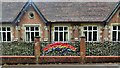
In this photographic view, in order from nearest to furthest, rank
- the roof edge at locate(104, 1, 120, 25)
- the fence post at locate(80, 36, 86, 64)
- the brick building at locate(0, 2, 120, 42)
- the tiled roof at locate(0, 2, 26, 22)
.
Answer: the fence post at locate(80, 36, 86, 64), the roof edge at locate(104, 1, 120, 25), the brick building at locate(0, 2, 120, 42), the tiled roof at locate(0, 2, 26, 22)

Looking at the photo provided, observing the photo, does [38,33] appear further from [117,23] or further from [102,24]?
[117,23]

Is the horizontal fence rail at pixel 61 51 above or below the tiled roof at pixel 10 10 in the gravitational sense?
below

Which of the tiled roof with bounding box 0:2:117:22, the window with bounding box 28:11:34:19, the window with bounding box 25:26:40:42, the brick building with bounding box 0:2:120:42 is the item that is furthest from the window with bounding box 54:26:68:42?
the window with bounding box 28:11:34:19

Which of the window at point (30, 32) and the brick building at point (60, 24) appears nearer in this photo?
the brick building at point (60, 24)

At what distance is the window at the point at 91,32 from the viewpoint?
24189mm

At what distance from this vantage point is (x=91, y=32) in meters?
24.3

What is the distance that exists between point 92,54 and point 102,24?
7.73m

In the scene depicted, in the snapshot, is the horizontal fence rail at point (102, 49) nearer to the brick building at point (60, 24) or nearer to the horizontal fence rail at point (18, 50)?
the horizontal fence rail at point (18, 50)

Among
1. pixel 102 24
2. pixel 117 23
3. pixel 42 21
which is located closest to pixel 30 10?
pixel 42 21

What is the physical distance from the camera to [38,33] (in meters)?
24.3

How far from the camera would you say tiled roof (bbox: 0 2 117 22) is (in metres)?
24.0

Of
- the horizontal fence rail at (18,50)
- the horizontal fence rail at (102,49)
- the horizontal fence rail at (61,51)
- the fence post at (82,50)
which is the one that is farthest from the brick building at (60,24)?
the fence post at (82,50)

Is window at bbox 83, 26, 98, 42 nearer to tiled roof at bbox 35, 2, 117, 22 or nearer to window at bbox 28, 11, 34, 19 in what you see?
tiled roof at bbox 35, 2, 117, 22

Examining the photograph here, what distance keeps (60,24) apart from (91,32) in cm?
327
